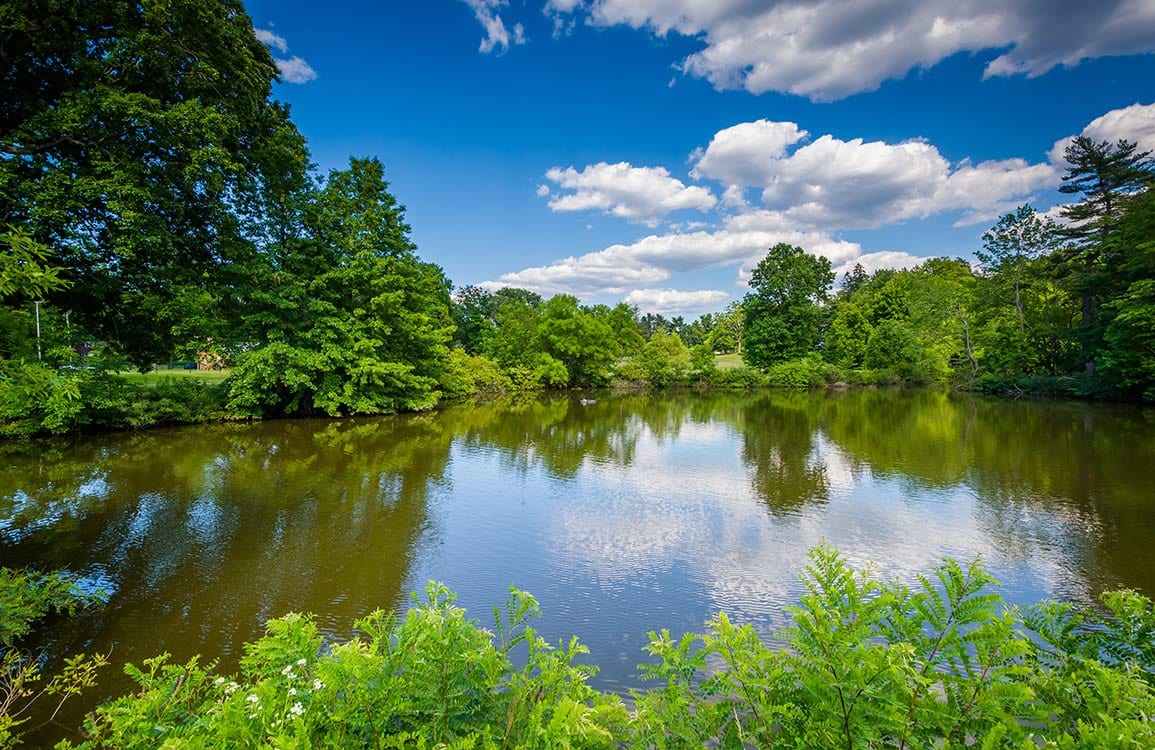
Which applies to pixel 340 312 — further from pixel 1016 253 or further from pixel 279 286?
pixel 1016 253

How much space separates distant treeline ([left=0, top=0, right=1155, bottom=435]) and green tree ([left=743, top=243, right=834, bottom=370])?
Result: 0.22 metres

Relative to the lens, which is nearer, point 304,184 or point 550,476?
point 550,476

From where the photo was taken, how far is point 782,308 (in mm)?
47531

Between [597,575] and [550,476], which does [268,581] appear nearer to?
[597,575]

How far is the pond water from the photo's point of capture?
19.9ft

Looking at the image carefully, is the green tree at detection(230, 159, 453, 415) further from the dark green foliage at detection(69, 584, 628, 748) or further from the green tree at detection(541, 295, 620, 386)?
the dark green foliage at detection(69, 584, 628, 748)

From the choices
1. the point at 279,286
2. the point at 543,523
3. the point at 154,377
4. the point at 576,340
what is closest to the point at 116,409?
the point at 279,286

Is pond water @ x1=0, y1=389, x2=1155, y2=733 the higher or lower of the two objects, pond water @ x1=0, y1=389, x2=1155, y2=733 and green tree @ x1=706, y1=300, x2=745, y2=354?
the lower

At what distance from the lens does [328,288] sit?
2134cm

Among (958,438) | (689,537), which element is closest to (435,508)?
(689,537)

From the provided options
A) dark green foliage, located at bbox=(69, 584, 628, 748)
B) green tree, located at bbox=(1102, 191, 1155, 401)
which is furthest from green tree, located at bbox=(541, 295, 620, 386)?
dark green foliage, located at bbox=(69, 584, 628, 748)

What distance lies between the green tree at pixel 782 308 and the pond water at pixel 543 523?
29.2 meters

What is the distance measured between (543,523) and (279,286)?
1710 centimetres

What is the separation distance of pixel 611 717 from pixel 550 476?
10.9 meters
